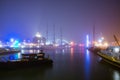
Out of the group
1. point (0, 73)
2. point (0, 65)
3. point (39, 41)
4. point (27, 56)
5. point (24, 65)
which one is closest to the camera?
point (0, 73)

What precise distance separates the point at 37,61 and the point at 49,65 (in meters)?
2.40

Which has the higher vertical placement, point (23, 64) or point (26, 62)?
point (26, 62)

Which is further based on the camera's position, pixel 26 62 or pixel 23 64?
pixel 26 62

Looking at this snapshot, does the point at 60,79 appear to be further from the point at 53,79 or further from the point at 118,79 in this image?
the point at 118,79

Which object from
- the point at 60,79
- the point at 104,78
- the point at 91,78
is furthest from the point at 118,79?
the point at 60,79

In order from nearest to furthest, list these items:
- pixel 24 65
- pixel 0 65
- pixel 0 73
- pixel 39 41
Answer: pixel 0 73, pixel 0 65, pixel 24 65, pixel 39 41

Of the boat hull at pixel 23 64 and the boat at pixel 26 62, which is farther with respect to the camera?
the boat at pixel 26 62

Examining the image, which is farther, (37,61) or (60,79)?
(37,61)

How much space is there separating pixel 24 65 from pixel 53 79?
928cm

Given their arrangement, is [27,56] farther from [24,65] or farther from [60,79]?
[60,79]

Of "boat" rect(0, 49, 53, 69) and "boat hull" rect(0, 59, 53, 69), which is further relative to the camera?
"boat" rect(0, 49, 53, 69)

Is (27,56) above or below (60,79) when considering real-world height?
above

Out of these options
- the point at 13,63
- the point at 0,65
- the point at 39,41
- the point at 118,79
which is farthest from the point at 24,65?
the point at 39,41

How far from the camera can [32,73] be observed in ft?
92.5
